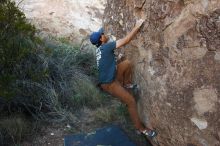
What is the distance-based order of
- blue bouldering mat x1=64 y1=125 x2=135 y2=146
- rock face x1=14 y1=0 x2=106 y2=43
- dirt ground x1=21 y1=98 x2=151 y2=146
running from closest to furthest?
blue bouldering mat x1=64 y1=125 x2=135 y2=146 < dirt ground x1=21 y1=98 x2=151 y2=146 < rock face x1=14 y1=0 x2=106 y2=43

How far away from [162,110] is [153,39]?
2.51ft

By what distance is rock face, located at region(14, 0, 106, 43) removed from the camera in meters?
8.20

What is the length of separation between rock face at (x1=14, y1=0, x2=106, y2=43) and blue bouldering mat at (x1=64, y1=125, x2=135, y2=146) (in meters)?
2.66

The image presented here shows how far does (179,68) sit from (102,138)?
1838mm

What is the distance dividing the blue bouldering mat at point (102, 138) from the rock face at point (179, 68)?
2.26ft

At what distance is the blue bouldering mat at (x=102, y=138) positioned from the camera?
18.6ft

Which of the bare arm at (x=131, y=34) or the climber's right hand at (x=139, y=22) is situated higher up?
the climber's right hand at (x=139, y=22)

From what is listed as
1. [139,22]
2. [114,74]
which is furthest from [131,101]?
[139,22]

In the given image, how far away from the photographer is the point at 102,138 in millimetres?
5781

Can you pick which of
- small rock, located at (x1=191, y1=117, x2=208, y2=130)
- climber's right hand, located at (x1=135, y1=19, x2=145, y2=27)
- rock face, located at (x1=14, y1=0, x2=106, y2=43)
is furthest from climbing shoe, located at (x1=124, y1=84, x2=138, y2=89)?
rock face, located at (x1=14, y1=0, x2=106, y2=43)

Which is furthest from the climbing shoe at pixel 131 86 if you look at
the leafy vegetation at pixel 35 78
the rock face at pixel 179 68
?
the leafy vegetation at pixel 35 78

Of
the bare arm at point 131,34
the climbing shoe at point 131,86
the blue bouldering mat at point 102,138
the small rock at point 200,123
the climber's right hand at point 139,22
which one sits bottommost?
the blue bouldering mat at point 102,138

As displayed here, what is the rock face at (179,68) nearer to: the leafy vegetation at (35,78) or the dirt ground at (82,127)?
the dirt ground at (82,127)

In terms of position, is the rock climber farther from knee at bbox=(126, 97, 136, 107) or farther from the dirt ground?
the dirt ground
